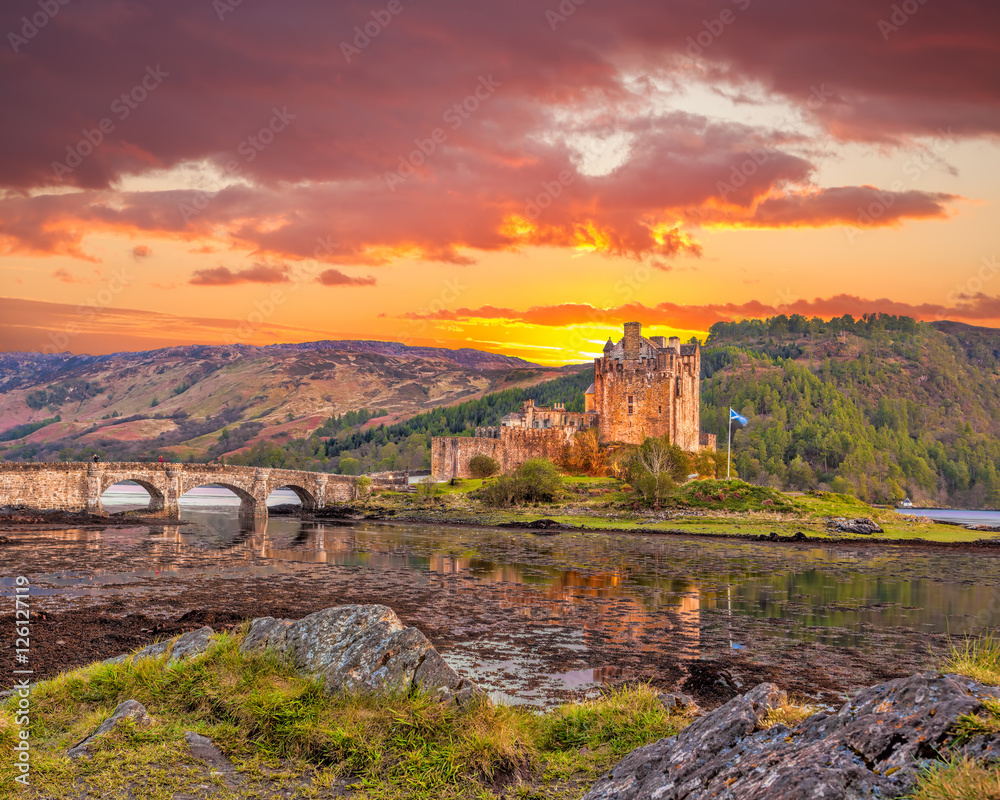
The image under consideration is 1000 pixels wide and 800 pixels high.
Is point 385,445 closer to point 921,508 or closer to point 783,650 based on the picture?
point 921,508

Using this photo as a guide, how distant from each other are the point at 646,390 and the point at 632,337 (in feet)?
23.2

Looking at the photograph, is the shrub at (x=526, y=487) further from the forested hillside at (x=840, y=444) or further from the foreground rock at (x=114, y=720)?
the foreground rock at (x=114, y=720)

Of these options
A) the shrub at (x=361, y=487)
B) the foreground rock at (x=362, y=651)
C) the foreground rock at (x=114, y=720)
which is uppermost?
the foreground rock at (x=362, y=651)

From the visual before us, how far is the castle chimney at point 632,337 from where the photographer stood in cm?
8738

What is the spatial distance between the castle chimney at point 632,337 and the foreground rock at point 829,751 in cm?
8251

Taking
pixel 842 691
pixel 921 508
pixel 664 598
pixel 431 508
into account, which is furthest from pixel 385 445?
pixel 842 691

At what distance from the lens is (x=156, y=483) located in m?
70.6

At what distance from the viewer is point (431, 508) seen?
77.4m

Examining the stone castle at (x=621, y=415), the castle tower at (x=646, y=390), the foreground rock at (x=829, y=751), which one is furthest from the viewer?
the stone castle at (x=621, y=415)

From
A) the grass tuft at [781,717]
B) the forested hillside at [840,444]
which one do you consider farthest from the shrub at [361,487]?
the grass tuft at [781,717]

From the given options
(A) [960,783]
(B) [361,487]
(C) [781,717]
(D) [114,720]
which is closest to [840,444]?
(B) [361,487]

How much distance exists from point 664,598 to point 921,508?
145 m

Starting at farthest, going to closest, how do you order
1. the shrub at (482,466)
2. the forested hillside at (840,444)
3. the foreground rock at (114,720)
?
1. the forested hillside at (840,444)
2. the shrub at (482,466)
3. the foreground rock at (114,720)

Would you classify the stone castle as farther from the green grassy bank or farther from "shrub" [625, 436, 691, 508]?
the green grassy bank
